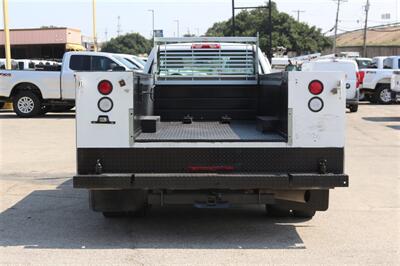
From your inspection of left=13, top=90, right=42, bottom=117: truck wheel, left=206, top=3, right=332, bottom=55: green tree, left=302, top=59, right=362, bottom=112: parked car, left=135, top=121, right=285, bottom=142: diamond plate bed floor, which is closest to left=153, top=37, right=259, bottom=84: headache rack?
left=135, top=121, right=285, bottom=142: diamond plate bed floor

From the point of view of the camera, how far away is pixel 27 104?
1880cm

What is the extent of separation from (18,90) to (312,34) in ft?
182

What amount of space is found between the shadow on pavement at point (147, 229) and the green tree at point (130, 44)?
93.0 metres

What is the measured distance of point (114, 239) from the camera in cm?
562

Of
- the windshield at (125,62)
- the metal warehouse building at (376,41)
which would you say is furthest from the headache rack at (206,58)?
the metal warehouse building at (376,41)

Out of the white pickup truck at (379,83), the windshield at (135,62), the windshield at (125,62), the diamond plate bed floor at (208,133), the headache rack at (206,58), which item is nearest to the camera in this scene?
the diamond plate bed floor at (208,133)

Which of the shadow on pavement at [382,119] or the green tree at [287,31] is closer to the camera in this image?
the shadow on pavement at [382,119]

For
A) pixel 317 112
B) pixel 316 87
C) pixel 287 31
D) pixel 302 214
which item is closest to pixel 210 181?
pixel 317 112

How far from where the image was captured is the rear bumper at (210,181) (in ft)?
16.9

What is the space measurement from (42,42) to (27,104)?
41337 millimetres

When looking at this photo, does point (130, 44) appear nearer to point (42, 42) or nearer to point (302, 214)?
point (42, 42)

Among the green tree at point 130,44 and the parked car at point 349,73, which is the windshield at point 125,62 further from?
the green tree at point 130,44

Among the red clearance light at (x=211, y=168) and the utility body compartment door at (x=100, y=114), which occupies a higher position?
the utility body compartment door at (x=100, y=114)

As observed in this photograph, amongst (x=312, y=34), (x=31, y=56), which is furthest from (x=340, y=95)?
(x=312, y=34)
